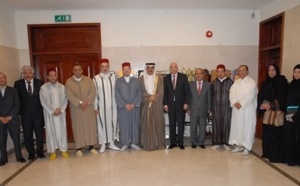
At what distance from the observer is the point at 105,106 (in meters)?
4.27

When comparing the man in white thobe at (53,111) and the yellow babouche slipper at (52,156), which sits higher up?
the man in white thobe at (53,111)

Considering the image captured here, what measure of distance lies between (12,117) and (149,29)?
3127 mm

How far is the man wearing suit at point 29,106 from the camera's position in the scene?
3914mm

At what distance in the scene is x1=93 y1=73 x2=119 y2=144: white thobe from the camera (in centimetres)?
427

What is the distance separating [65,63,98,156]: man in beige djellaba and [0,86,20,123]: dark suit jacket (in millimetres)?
796

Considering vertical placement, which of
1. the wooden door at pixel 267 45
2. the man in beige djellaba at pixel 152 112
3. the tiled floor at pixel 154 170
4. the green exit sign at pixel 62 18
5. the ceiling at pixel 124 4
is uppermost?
the ceiling at pixel 124 4

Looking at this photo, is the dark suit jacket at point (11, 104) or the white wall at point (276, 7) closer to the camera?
the dark suit jacket at point (11, 104)

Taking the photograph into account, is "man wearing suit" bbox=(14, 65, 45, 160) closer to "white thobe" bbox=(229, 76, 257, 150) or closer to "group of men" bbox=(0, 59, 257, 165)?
"group of men" bbox=(0, 59, 257, 165)

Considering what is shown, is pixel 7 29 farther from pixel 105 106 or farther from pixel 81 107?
pixel 105 106

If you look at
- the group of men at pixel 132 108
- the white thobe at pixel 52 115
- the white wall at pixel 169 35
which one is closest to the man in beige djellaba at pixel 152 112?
the group of men at pixel 132 108

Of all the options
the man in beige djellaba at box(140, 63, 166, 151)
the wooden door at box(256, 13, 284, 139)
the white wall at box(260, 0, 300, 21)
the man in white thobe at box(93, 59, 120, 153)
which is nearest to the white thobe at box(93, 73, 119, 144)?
the man in white thobe at box(93, 59, 120, 153)

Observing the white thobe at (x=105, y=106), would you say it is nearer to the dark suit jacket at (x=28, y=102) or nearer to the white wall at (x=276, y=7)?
the dark suit jacket at (x=28, y=102)

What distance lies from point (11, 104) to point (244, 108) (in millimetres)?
3868

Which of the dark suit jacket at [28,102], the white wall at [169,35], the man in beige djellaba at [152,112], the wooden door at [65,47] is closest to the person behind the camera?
the dark suit jacket at [28,102]
